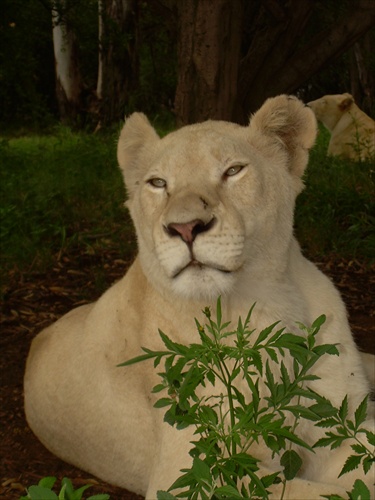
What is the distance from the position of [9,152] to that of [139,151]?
23.2 feet

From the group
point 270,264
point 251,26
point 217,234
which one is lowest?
point 270,264

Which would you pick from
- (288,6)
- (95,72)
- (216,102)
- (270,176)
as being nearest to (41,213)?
(216,102)

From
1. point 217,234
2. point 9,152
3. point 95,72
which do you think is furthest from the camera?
point 95,72

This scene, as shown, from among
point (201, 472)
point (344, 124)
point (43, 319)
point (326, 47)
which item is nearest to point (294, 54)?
point (326, 47)

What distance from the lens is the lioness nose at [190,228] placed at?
2.51m

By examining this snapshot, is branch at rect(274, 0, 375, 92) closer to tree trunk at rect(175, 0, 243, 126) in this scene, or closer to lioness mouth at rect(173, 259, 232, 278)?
tree trunk at rect(175, 0, 243, 126)

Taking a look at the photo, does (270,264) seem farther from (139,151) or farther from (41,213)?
(41,213)

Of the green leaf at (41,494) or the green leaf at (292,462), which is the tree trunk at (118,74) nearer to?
the green leaf at (292,462)

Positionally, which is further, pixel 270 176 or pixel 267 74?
pixel 267 74

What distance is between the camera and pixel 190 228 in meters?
2.51

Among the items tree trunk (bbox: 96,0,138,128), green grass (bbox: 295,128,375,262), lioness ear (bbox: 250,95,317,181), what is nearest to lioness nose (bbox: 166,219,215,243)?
lioness ear (bbox: 250,95,317,181)

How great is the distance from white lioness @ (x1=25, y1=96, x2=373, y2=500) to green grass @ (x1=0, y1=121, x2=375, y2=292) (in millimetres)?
2594

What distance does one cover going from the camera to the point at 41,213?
6.86 metres

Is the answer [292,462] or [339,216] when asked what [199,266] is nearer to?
[292,462]
